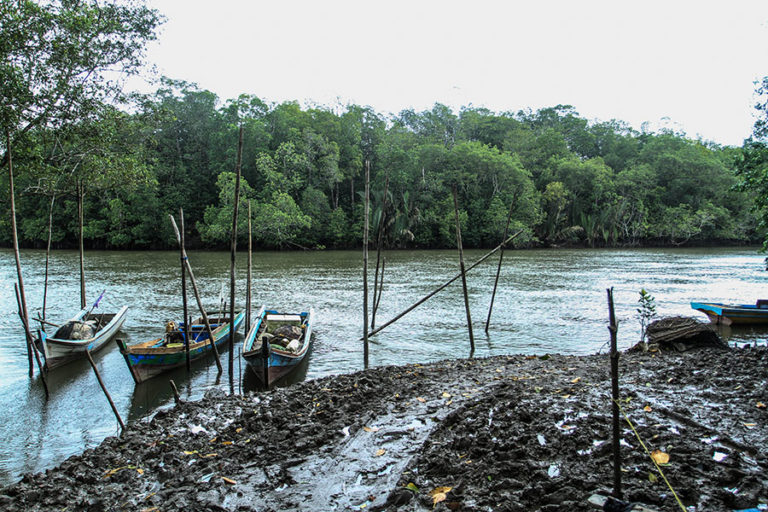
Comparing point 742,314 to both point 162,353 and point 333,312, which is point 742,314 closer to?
point 333,312

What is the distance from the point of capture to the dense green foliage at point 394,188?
45.8 meters

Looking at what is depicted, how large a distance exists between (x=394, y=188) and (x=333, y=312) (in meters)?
34.9

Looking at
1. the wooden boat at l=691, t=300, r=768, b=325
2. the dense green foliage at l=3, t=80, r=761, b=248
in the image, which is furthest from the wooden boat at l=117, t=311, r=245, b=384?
the dense green foliage at l=3, t=80, r=761, b=248

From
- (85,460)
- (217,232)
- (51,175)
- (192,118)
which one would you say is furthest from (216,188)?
(85,460)

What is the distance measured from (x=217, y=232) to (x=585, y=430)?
39816 mm

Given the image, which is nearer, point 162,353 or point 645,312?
point 162,353

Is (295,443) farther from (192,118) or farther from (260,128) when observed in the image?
(192,118)

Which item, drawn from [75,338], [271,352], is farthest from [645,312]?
[75,338]

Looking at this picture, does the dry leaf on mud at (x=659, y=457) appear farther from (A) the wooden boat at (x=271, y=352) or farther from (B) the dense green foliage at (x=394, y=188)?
(B) the dense green foliage at (x=394, y=188)

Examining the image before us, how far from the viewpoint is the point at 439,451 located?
459cm

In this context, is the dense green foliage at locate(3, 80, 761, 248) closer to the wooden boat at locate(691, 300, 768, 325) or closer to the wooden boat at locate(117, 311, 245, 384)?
the wooden boat at locate(691, 300, 768, 325)

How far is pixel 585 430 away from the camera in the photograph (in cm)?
448

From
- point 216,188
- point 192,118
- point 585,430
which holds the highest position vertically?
point 192,118

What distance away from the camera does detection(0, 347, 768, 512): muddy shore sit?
12.2 ft
